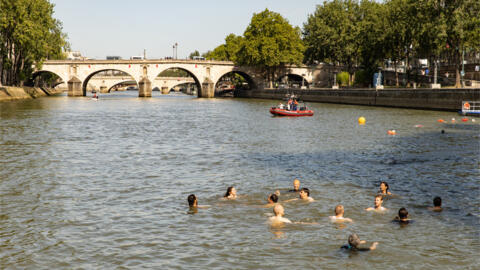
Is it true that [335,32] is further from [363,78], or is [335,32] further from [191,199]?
[191,199]

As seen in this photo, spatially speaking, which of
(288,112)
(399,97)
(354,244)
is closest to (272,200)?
(354,244)

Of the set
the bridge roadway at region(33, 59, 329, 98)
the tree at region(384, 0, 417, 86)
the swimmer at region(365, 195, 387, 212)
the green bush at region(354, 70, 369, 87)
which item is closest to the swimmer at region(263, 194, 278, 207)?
the swimmer at region(365, 195, 387, 212)

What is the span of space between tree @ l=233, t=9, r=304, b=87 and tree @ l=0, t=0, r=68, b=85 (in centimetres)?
3930

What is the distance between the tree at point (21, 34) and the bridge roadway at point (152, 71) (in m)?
15.0

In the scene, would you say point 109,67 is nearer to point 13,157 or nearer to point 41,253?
point 13,157

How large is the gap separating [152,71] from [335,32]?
4060cm

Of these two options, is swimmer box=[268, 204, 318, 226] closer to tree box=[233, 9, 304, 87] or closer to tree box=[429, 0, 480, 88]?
tree box=[429, 0, 480, 88]

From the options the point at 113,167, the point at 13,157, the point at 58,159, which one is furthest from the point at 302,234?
the point at 13,157

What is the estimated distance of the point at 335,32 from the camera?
343 feet

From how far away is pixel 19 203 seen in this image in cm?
1662

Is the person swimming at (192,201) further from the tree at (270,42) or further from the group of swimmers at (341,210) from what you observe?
the tree at (270,42)

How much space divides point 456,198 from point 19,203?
45.5ft

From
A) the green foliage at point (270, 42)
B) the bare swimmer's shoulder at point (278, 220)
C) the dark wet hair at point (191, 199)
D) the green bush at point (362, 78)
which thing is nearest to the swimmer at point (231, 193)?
the dark wet hair at point (191, 199)

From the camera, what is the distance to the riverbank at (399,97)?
56594 mm
